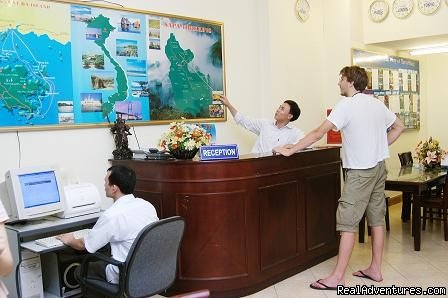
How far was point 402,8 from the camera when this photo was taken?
639 cm

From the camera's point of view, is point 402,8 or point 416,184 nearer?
point 416,184

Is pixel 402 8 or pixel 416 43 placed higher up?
pixel 402 8

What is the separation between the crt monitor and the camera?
3084 millimetres

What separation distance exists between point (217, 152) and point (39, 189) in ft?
4.34

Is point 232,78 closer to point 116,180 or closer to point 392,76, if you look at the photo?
point 116,180

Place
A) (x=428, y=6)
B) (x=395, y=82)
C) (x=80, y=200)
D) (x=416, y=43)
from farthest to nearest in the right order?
1. (x=395, y=82)
2. (x=416, y=43)
3. (x=428, y=6)
4. (x=80, y=200)

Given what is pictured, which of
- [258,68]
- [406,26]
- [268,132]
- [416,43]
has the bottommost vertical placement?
[268,132]

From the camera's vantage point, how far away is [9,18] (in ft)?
11.2

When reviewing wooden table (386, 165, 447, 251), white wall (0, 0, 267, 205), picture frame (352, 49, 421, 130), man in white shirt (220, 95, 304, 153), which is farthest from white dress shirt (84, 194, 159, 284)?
picture frame (352, 49, 421, 130)


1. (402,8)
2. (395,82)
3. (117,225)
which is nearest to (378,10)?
(402,8)

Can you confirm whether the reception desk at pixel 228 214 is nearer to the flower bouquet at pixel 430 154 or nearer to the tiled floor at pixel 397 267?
the tiled floor at pixel 397 267

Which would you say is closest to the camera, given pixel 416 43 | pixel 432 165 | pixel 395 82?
pixel 432 165

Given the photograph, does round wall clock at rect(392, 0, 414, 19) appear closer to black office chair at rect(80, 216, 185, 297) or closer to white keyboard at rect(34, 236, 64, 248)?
black office chair at rect(80, 216, 185, 297)

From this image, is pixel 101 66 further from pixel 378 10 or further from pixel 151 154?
pixel 378 10
